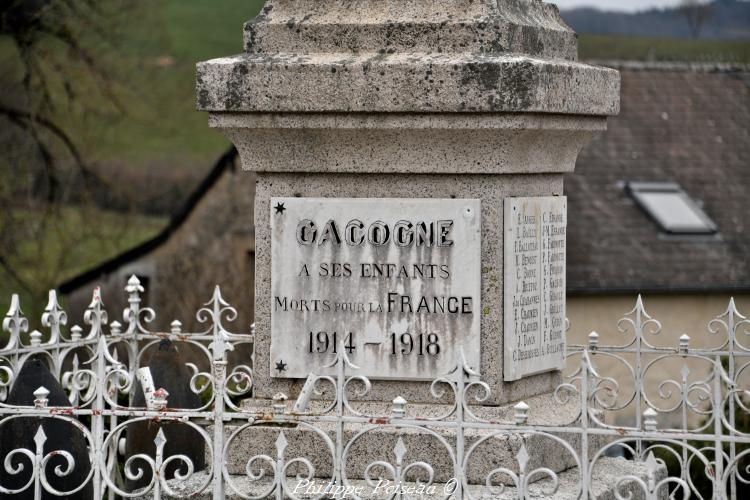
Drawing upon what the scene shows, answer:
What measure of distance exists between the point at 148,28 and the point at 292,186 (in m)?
15.3

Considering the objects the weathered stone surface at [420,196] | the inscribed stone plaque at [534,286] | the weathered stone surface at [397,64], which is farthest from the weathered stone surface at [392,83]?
the inscribed stone plaque at [534,286]

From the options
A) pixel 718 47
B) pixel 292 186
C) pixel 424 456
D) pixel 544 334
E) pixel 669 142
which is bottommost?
pixel 424 456

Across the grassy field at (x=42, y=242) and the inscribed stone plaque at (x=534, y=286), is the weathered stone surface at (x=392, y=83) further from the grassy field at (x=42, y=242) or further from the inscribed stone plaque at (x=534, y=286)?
the grassy field at (x=42, y=242)

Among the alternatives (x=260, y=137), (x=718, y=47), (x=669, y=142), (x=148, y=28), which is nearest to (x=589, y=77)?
(x=260, y=137)

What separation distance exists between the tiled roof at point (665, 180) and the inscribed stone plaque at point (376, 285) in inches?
641

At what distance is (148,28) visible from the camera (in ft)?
68.5

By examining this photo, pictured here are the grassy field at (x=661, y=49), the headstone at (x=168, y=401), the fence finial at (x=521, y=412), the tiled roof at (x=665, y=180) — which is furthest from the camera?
the grassy field at (x=661, y=49)

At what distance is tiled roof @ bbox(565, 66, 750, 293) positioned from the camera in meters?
23.1

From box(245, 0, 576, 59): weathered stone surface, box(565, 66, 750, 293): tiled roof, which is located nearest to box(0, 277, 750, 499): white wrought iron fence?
box(245, 0, 576, 59): weathered stone surface

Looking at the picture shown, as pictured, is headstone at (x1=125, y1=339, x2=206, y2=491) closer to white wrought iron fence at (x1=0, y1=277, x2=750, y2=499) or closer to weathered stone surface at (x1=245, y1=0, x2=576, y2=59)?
white wrought iron fence at (x1=0, y1=277, x2=750, y2=499)

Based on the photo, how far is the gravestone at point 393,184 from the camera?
5898 mm

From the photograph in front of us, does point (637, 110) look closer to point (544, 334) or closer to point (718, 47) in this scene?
point (718, 47)

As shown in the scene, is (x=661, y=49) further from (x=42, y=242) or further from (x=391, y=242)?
(x=391, y=242)

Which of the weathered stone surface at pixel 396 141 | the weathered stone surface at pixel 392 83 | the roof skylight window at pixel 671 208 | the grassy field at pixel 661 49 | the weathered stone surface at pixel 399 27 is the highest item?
the grassy field at pixel 661 49
